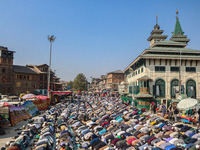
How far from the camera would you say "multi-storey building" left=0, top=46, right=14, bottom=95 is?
51.2 meters

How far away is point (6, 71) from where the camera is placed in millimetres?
52062

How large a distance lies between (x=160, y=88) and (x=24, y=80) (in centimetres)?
4640

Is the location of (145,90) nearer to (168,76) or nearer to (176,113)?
(168,76)

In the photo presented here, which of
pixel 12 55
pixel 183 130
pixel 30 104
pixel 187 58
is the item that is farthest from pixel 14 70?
pixel 183 130

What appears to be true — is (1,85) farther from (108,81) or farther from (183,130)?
(183,130)

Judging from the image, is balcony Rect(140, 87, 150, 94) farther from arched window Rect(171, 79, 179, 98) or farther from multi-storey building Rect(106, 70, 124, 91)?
multi-storey building Rect(106, 70, 124, 91)

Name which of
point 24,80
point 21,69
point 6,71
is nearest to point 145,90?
point 24,80

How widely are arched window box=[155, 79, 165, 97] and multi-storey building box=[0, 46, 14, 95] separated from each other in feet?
150

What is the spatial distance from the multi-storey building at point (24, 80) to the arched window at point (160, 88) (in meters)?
43.5

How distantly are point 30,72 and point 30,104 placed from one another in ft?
122

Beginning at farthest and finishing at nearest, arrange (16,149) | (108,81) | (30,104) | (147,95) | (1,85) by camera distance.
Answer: (108,81) < (1,85) < (147,95) < (30,104) < (16,149)

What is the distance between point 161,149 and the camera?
9.57m

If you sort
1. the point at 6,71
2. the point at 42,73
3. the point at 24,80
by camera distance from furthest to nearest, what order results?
the point at 42,73 < the point at 24,80 < the point at 6,71

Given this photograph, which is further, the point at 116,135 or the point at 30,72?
the point at 30,72
